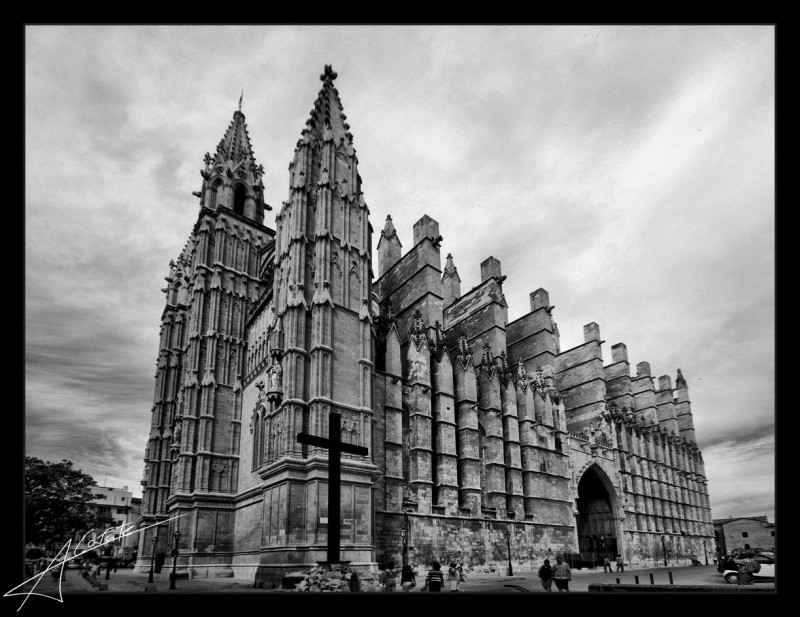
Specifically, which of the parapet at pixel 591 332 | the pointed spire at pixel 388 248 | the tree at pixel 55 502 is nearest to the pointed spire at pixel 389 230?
the pointed spire at pixel 388 248

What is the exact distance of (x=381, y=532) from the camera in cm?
2373

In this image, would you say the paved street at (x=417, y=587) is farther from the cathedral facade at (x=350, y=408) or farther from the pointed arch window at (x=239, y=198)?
the pointed arch window at (x=239, y=198)

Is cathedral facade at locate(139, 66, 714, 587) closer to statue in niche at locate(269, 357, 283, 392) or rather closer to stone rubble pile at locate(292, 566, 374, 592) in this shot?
statue in niche at locate(269, 357, 283, 392)

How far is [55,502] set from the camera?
32.0m

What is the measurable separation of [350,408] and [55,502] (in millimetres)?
22190

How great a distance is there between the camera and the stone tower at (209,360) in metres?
28.2

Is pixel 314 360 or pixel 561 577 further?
pixel 314 360

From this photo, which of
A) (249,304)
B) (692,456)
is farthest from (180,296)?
(692,456)

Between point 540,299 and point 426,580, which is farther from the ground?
point 540,299

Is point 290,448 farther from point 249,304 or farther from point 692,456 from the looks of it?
point 692,456

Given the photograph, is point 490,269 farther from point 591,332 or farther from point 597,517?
point 597,517

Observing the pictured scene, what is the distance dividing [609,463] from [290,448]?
29229 millimetres

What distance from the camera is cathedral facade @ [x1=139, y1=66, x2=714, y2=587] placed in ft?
73.6

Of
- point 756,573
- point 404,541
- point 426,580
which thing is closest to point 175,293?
point 404,541
